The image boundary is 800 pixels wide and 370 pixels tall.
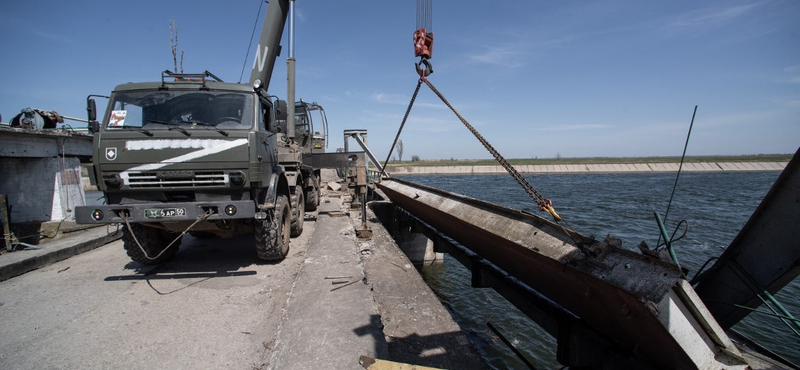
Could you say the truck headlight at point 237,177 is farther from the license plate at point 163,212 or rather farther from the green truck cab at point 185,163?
the license plate at point 163,212

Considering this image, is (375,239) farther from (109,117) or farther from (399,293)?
(109,117)

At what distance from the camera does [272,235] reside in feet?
16.1

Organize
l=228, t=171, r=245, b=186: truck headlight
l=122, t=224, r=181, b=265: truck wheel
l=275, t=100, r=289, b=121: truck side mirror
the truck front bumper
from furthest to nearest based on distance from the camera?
l=275, t=100, r=289, b=121: truck side mirror
l=122, t=224, r=181, b=265: truck wheel
l=228, t=171, r=245, b=186: truck headlight
the truck front bumper

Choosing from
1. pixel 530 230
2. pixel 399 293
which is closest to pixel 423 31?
pixel 530 230

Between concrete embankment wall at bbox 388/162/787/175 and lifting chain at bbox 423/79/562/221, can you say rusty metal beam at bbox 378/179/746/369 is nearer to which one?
lifting chain at bbox 423/79/562/221

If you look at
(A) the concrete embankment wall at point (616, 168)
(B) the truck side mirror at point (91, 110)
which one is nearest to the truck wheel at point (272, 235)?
(B) the truck side mirror at point (91, 110)

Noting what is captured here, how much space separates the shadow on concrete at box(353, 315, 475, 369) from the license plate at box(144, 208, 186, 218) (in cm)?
274

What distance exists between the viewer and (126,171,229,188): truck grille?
425cm

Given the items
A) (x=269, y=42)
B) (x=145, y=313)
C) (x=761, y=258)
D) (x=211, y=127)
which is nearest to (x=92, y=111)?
(x=211, y=127)

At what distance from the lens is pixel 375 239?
653 cm

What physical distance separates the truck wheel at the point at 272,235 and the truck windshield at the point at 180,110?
1322 mm

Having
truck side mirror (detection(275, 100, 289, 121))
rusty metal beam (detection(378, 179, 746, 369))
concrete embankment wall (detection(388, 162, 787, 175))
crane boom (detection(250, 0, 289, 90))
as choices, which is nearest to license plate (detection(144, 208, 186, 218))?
truck side mirror (detection(275, 100, 289, 121))

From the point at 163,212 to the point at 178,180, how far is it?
44 centimetres

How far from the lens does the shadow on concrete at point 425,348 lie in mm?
2664
